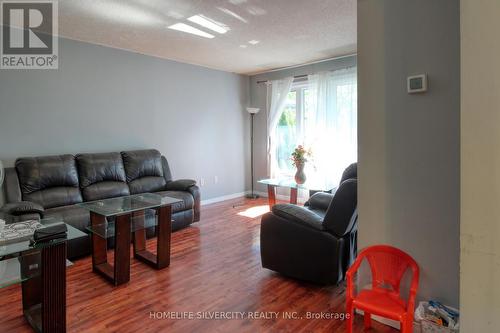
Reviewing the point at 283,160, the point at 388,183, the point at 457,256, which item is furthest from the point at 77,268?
the point at 283,160

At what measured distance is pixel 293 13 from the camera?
309cm

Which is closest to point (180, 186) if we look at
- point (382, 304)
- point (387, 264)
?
point (387, 264)

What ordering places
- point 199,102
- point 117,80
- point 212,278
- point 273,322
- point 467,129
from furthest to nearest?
point 199,102 < point 117,80 < point 212,278 < point 273,322 < point 467,129

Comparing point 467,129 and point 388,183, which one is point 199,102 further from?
point 467,129


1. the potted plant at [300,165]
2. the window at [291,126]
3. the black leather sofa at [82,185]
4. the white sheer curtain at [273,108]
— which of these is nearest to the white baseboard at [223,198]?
the white sheer curtain at [273,108]

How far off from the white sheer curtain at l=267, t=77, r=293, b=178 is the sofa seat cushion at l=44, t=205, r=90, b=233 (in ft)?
11.7

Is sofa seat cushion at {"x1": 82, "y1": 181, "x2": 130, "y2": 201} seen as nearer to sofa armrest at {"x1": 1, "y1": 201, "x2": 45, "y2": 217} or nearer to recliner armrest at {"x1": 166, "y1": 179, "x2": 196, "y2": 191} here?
recliner armrest at {"x1": 166, "y1": 179, "x2": 196, "y2": 191}

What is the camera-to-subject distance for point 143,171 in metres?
4.25

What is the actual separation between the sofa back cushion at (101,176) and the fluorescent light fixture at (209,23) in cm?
205

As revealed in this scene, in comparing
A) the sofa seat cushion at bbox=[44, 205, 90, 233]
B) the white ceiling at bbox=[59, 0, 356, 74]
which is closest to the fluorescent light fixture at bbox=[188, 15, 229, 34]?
the white ceiling at bbox=[59, 0, 356, 74]

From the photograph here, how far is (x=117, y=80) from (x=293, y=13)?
2.65 m

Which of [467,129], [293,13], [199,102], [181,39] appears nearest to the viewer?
[467,129]

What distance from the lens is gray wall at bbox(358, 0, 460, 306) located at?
1734 millimetres

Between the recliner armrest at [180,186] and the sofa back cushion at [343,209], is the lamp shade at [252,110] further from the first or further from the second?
the sofa back cushion at [343,209]
